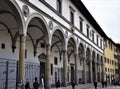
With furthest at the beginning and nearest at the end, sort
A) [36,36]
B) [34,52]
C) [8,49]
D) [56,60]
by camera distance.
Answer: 1. [56,60]
2. [34,52]
3. [36,36]
4. [8,49]

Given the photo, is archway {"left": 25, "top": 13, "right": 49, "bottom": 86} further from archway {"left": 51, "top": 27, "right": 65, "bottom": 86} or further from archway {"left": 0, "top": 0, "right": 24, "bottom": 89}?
archway {"left": 51, "top": 27, "right": 65, "bottom": 86}

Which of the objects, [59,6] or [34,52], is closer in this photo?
[59,6]

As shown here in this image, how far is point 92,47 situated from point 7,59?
18853 millimetres

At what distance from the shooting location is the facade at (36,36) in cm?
1573

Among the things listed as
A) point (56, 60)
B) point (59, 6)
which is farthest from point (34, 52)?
point (56, 60)

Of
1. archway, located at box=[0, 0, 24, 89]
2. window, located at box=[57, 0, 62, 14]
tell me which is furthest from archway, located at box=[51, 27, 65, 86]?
archway, located at box=[0, 0, 24, 89]

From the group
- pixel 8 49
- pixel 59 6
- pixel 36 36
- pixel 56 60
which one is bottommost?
pixel 56 60

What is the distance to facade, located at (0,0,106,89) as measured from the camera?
15727 millimetres

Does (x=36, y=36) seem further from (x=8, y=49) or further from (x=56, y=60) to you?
(x=56, y=60)

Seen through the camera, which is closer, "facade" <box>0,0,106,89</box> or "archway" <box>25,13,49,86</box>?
"facade" <box>0,0,106,89</box>

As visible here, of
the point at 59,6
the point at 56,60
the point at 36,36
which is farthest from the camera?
the point at 56,60

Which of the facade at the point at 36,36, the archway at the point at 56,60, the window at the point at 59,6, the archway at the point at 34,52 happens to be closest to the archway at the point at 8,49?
the facade at the point at 36,36

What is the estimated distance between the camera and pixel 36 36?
A: 24641 millimetres

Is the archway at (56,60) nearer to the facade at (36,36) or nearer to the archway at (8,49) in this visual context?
the facade at (36,36)
